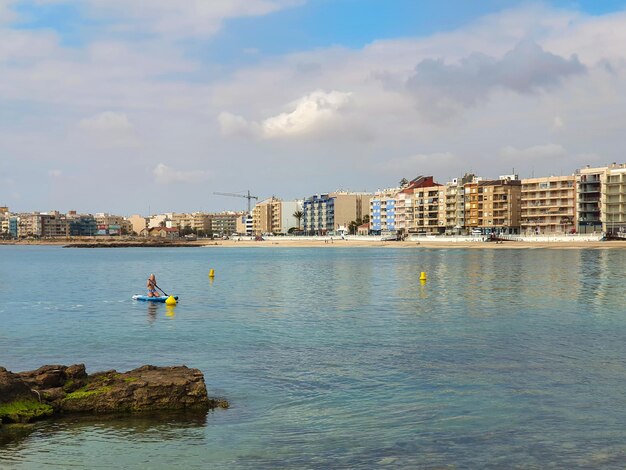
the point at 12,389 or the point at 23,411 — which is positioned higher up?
the point at 12,389

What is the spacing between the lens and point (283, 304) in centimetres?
5047

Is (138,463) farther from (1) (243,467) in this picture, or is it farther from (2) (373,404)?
(2) (373,404)

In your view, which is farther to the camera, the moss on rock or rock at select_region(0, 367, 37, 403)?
rock at select_region(0, 367, 37, 403)

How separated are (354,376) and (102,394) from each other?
873 centimetres

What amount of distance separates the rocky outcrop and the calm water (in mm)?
759

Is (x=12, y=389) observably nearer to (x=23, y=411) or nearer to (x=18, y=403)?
(x=18, y=403)

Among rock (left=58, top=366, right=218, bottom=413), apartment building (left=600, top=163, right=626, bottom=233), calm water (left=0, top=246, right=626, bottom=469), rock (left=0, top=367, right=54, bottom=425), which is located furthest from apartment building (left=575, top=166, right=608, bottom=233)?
rock (left=0, top=367, right=54, bottom=425)

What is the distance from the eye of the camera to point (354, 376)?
24250 millimetres

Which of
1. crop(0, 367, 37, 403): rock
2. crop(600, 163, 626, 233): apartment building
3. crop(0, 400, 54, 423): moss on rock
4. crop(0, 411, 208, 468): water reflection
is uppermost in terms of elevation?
crop(600, 163, 626, 233): apartment building

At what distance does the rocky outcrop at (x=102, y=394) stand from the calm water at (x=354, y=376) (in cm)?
76

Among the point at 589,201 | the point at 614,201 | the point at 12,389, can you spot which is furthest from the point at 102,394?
the point at 589,201

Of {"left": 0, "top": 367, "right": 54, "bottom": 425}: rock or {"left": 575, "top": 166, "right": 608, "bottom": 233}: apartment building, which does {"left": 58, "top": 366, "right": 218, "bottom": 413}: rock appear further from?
{"left": 575, "top": 166, "right": 608, "bottom": 233}: apartment building

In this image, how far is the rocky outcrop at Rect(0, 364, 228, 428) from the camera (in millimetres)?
19094

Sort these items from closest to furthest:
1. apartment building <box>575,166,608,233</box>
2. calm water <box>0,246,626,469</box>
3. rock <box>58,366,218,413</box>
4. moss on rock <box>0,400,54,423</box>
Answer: calm water <box>0,246,626,469</box> < moss on rock <box>0,400,54,423</box> < rock <box>58,366,218,413</box> < apartment building <box>575,166,608,233</box>
